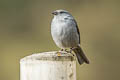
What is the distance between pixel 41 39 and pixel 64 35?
7.64 feet

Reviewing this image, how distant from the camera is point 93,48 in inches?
198

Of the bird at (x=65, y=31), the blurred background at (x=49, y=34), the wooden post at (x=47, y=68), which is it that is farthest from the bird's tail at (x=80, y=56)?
the blurred background at (x=49, y=34)

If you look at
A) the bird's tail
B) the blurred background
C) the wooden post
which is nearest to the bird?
the bird's tail

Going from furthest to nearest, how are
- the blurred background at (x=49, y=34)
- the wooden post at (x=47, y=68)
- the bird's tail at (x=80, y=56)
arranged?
the blurred background at (x=49, y=34) < the bird's tail at (x=80, y=56) < the wooden post at (x=47, y=68)

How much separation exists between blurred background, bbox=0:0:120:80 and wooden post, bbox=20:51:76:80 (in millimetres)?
3111

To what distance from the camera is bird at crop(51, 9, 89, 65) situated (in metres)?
2.73

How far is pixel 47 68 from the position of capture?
70.3 inches

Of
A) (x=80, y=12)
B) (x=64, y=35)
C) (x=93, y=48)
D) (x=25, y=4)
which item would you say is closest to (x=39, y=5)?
(x=25, y=4)

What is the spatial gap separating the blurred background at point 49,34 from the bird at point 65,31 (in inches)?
82.7

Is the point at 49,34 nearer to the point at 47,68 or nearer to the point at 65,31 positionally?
the point at 65,31

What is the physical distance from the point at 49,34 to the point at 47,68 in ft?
10.9

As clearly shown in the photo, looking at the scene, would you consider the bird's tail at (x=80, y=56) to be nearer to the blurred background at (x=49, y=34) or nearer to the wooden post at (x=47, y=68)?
the wooden post at (x=47, y=68)

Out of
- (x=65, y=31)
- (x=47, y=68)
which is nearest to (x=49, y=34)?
(x=65, y=31)

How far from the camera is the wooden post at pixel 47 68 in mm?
1778
